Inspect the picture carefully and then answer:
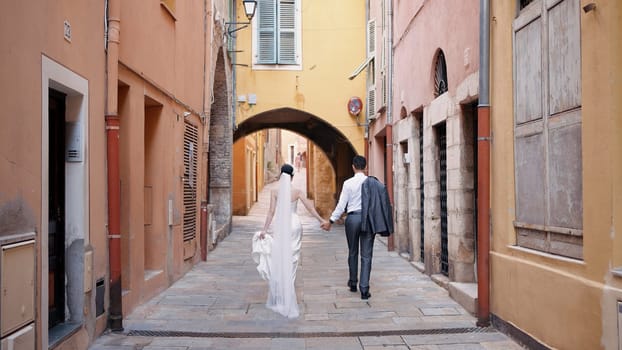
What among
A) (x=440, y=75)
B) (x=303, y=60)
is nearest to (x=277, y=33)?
(x=303, y=60)

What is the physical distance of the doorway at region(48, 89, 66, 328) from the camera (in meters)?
4.99

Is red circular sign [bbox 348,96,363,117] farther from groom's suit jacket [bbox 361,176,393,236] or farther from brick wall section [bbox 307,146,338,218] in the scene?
groom's suit jacket [bbox 361,176,393,236]

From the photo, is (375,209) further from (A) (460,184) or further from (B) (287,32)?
(B) (287,32)

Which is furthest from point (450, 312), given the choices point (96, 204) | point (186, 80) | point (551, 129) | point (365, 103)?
point (365, 103)

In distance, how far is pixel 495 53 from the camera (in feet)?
19.6

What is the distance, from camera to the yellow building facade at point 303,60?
17000 mm

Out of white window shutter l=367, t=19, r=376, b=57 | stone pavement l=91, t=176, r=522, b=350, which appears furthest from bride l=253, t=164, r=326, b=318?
white window shutter l=367, t=19, r=376, b=57

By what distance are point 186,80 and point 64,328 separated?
5393 millimetres

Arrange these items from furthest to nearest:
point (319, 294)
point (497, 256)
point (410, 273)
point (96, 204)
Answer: point (410, 273), point (319, 294), point (497, 256), point (96, 204)

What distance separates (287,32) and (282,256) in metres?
11.4

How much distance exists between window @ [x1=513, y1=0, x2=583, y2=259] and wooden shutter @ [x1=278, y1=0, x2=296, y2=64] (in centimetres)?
1194

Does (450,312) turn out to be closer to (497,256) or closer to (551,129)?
(497,256)

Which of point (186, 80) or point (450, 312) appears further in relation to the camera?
point (186, 80)

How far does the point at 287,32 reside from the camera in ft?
56.0
